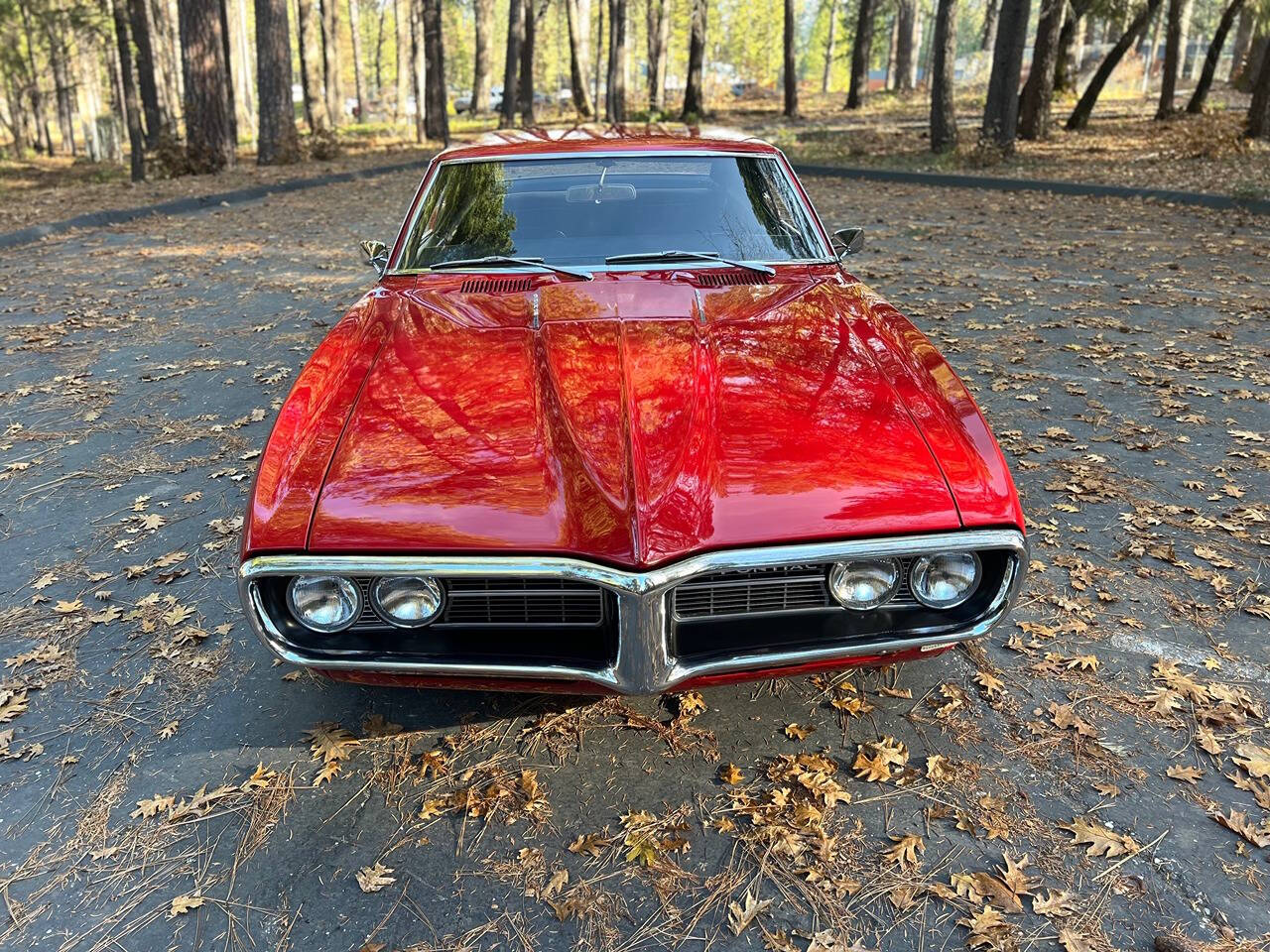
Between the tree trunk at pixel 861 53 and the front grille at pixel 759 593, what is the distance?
2686cm

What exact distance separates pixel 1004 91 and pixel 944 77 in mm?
1117

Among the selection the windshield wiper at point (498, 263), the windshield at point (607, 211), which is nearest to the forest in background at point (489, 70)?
the windshield at point (607, 211)

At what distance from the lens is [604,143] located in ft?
11.9

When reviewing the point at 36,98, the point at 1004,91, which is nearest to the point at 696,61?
the point at 1004,91

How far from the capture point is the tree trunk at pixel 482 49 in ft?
84.8

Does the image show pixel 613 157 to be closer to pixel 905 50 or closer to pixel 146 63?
pixel 146 63

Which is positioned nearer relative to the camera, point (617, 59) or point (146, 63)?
point (146, 63)

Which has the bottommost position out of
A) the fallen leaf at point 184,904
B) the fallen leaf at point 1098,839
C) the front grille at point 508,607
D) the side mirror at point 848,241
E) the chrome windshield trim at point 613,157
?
the fallen leaf at point 184,904

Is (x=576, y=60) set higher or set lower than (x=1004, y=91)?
higher

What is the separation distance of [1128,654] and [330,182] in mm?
15806

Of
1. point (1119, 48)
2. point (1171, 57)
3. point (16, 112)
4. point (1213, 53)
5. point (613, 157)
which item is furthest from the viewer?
point (16, 112)

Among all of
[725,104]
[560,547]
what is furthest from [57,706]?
[725,104]

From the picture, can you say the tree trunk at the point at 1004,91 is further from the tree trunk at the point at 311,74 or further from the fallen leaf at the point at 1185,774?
the fallen leaf at the point at 1185,774

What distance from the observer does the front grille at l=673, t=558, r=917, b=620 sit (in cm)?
207
